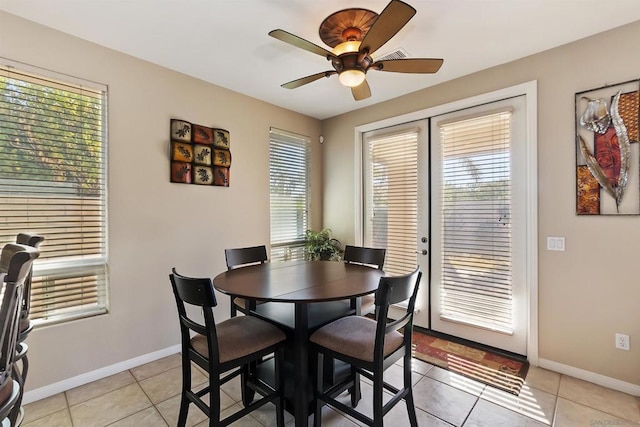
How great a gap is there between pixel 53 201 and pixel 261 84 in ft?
6.95

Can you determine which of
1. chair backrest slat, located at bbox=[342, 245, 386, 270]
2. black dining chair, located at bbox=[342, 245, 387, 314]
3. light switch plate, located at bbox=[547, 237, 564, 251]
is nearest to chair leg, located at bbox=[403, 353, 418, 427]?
black dining chair, located at bbox=[342, 245, 387, 314]

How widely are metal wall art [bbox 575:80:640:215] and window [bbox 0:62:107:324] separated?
12.8ft

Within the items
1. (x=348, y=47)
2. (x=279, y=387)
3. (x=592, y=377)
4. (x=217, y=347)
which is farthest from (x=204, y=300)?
(x=592, y=377)

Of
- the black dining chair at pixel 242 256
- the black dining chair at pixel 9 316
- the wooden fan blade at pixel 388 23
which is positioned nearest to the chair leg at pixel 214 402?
the black dining chair at pixel 9 316

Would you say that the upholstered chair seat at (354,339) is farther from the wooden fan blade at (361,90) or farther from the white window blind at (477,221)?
the wooden fan blade at (361,90)

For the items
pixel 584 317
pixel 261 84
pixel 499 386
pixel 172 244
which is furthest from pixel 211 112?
pixel 584 317

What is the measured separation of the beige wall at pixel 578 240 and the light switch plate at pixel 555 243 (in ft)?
0.12

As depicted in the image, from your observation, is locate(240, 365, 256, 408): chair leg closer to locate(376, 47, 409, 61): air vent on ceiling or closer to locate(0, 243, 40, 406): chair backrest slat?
locate(0, 243, 40, 406): chair backrest slat

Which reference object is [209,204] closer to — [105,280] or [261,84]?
[105,280]

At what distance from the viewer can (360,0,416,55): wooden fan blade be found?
146 cm

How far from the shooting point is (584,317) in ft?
7.78

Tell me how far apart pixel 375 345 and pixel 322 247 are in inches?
94.8

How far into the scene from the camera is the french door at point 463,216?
2.73 m

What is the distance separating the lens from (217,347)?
60.3 inches
